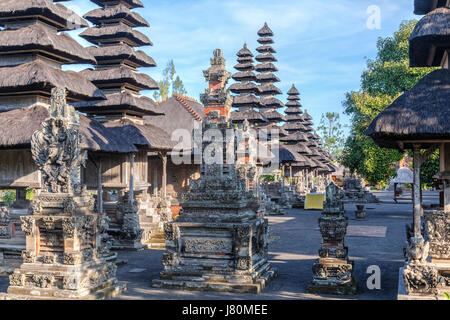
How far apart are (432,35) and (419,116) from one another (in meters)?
2.25

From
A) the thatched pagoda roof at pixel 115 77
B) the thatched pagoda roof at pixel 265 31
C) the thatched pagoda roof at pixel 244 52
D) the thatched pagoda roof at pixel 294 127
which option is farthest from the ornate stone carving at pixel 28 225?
the thatched pagoda roof at pixel 294 127

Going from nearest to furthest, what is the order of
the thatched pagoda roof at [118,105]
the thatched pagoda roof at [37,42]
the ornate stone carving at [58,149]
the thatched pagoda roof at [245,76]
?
the ornate stone carving at [58,149]
the thatched pagoda roof at [37,42]
the thatched pagoda roof at [118,105]
the thatched pagoda roof at [245,76]

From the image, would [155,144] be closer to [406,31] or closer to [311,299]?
[311,299]

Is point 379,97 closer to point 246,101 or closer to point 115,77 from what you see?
point 246,101

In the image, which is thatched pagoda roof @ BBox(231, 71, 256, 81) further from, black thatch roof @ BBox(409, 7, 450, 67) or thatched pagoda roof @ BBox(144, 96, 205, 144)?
black thatch roof @ BBox(409, 7, 450, 67)

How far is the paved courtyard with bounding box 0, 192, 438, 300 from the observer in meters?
10.9

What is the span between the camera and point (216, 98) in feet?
43.1

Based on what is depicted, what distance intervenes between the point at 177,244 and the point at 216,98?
14.0 feet

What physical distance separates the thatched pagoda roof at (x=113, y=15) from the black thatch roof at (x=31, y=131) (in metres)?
6.98

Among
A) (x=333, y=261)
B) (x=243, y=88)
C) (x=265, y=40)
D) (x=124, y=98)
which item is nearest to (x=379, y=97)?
(x=243, y=88)

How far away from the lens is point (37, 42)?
16.3 m

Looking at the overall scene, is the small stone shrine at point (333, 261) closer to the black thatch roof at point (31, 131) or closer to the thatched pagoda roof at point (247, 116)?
the black thatch roof at point (31, 131)

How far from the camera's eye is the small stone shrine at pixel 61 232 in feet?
33.1

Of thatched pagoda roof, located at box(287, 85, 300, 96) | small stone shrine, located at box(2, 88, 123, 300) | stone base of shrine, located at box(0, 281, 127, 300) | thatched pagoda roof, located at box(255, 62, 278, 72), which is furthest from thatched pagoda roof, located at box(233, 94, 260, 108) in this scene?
stone base of shrine, located at box(0, 281, 127, 300)
